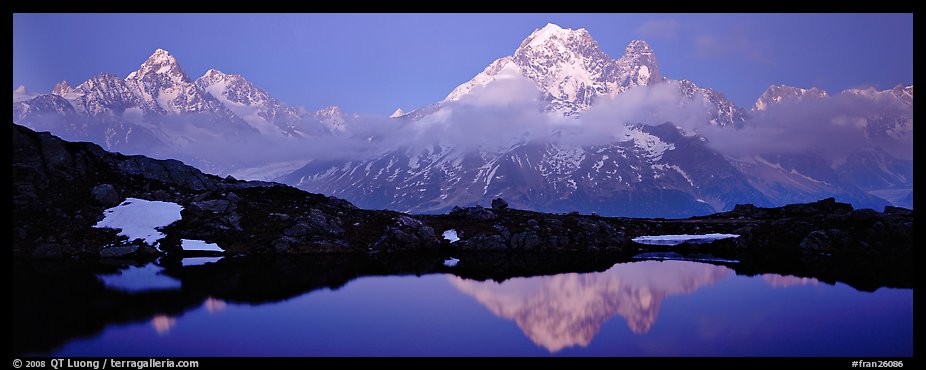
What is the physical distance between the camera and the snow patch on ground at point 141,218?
2785 inches

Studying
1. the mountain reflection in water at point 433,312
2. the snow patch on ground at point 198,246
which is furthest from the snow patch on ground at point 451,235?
the snow patch on ground at point 198,246

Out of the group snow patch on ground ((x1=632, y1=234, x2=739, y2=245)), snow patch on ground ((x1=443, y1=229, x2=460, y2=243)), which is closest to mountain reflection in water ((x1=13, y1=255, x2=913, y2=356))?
snow patch on ground ((x1=443, y1=229, x2=460, y2=243))

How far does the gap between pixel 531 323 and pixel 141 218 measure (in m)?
61.2

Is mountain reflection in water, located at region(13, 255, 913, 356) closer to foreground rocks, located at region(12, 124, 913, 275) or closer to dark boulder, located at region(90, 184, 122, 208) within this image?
foreground rocks, located at region(12, 124, 913, 275)

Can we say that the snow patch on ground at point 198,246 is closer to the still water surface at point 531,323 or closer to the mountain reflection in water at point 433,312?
the mountain reflection in water at point 433,312

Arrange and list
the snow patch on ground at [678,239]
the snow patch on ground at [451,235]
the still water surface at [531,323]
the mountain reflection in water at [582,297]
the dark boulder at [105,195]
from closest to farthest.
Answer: the still water surface at [531,323] < the mountain reflection in water at [582,297] < the dark boulder at [105,195] < the snow patch on ground at [451,235] < the snow patch on ground at [678,239]

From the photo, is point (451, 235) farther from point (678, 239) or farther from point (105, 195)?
point (105, 195)

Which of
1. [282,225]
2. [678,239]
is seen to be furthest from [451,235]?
[678,239]

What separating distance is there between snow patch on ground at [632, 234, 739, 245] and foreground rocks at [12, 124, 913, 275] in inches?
75.5

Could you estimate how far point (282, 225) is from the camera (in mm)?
80312

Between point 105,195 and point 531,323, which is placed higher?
point 105,195

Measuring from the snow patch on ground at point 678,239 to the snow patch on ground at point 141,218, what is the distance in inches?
3055
